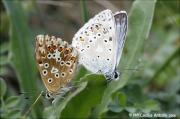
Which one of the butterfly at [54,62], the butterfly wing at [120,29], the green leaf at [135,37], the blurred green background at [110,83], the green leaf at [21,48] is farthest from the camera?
the green leaf at [21,48]

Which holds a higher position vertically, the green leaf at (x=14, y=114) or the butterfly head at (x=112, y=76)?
the butterfly head at (x=112, y=76)

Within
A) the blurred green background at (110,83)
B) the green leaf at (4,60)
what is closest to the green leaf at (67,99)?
the blurred green background at (110,83)

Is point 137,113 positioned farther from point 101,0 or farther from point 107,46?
point 101,0

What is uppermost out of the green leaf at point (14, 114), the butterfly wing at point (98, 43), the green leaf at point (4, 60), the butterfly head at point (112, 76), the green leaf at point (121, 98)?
the butterfly wing at point (98, 43)

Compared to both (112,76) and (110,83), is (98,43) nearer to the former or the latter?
(112,76)

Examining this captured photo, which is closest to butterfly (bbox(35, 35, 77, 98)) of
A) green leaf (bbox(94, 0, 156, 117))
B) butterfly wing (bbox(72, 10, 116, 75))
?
butterfly wing (bbox(72, 10, 116, 75))

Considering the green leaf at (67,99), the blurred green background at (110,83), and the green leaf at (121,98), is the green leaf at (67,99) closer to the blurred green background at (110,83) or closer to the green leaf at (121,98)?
the blurred green background at (110,83)

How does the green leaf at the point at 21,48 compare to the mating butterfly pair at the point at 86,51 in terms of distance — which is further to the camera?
the green leaf at the point at 21,48

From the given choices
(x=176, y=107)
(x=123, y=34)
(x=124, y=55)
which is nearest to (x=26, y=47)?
(x=124, y=55)
